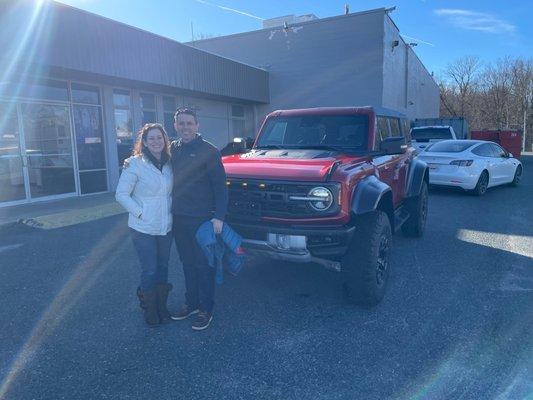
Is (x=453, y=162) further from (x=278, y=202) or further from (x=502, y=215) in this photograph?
(x=278, y=202)

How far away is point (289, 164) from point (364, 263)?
1.22 m

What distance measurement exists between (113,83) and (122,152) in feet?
7.02

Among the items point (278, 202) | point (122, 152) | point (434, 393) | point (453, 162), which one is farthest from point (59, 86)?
point (434, 393)

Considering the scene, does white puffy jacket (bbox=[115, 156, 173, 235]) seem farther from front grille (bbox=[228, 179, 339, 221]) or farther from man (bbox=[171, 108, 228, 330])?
front grille (bbox=[228, 179, 339, 221])

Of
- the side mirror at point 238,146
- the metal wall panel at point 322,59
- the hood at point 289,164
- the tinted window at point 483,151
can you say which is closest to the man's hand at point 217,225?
the hood at point 289,164

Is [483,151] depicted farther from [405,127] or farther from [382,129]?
[382,129]

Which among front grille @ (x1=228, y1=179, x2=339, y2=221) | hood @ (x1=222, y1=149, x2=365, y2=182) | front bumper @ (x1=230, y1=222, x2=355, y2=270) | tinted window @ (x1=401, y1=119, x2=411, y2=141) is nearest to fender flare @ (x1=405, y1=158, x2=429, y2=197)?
tinted window @ (x1=401, y1=119, x2=411, y2=141)

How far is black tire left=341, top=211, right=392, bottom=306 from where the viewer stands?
386 centimetres

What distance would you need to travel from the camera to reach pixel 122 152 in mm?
13281

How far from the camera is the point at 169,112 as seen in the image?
15.2 meters

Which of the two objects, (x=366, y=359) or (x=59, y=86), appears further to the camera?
(x=59, y=86)

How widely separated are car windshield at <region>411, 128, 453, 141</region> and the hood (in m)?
12.6

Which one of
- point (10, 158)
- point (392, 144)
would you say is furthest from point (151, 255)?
point (10, 158)

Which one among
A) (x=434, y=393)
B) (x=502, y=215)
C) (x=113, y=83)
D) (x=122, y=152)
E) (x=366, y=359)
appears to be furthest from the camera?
(x=122, y=152)
